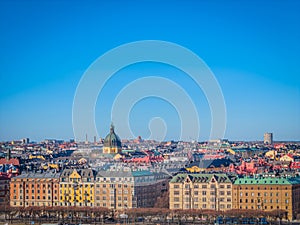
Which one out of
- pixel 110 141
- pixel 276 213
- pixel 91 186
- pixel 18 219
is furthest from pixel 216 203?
pixel 110 141

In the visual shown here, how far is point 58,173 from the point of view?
127ft

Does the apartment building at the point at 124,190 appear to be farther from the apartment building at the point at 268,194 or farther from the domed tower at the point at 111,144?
the domed tower at the point at 111,144

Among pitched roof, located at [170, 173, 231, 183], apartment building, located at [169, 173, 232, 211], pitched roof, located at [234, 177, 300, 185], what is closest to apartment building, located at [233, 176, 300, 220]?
pitched roof, located at [234, 177, 300, 185]

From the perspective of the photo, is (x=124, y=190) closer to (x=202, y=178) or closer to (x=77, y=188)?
(x=77, y=188)

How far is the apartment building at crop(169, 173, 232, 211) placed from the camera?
33.9m

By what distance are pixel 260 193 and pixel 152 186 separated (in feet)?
18.8

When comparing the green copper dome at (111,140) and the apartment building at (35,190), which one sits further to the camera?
the green copper dome at (111,140)

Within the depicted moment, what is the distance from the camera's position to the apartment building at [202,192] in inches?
1336

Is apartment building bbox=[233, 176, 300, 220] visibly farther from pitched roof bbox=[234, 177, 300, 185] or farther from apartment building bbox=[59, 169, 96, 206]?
apartment building bbox=[59, 169, 96, 206]

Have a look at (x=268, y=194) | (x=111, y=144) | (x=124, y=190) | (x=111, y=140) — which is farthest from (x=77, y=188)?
(x=111, y=140)

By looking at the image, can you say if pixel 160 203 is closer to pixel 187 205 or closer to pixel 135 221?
pixel 187 205

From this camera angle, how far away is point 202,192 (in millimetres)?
34344

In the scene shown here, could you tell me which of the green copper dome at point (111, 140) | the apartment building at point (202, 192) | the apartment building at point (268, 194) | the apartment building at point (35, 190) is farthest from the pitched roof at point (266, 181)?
the green copper dome at point (111, 140)

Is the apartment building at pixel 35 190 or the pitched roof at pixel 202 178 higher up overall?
the pitched roof at pixel 202 178
